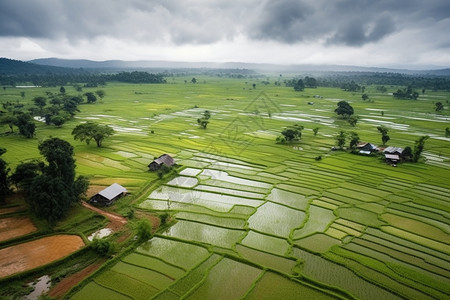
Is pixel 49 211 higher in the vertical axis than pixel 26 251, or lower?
higher

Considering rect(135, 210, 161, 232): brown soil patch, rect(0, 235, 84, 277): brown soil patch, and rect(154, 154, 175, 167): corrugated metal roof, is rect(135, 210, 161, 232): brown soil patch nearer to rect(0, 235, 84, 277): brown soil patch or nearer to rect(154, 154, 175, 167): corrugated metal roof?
rect(0, 235, 84, 277): brown soil patch

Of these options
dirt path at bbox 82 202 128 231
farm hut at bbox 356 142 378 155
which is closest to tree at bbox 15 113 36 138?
dirt path at bbox 82 202 128 231

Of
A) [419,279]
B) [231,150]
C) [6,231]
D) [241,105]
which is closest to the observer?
[419,279]

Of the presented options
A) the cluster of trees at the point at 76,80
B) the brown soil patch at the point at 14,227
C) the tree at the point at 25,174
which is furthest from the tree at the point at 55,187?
the cluster of trees at the point at 76,80

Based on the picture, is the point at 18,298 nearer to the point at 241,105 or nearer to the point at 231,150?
the point at 231,150

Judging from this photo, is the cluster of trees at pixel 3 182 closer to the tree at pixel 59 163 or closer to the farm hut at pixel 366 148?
the tree at pixel 59 163

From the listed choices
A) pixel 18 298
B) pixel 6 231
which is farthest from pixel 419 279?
pixel 6 231
